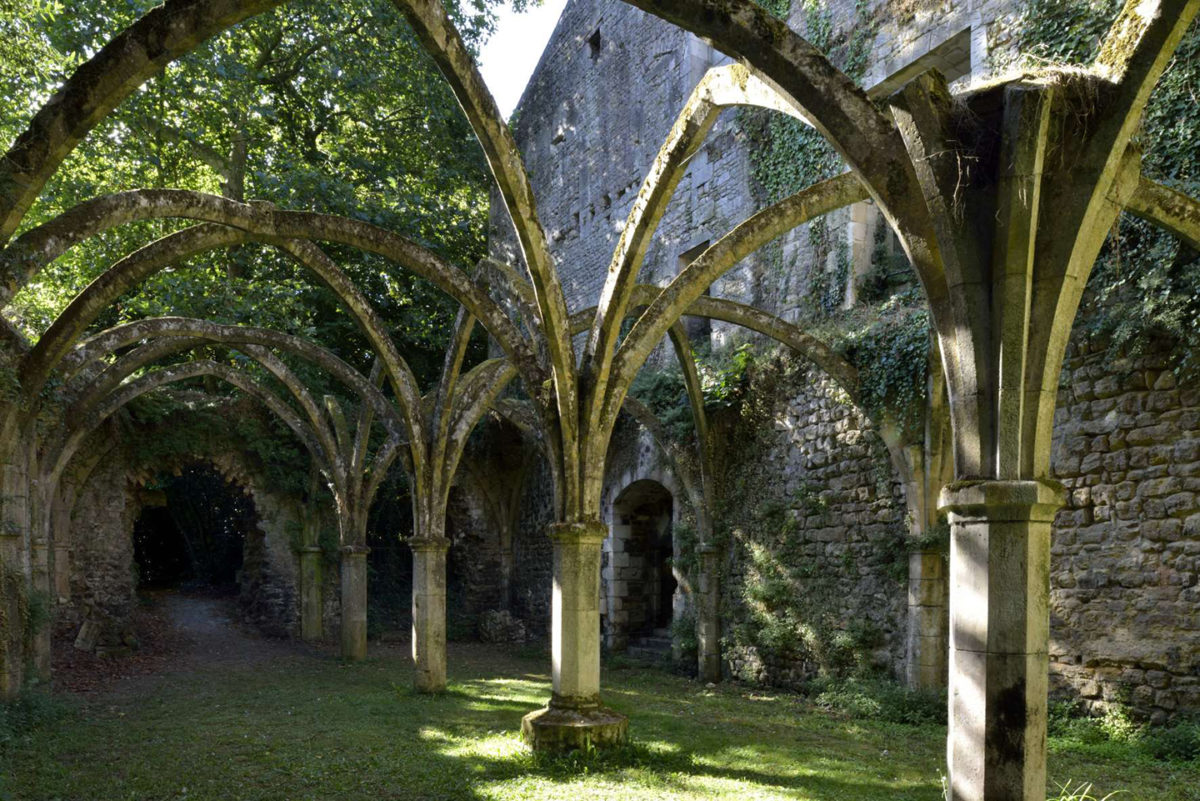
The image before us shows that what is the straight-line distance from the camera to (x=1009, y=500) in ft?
10.8

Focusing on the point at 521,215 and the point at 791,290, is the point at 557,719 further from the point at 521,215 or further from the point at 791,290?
the point at 791,290

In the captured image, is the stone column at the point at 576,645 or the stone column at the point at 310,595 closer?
the stone column at the point at 576,645

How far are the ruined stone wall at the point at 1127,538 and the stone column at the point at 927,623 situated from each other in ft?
3.96

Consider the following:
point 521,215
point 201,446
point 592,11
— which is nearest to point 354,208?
point 201,446

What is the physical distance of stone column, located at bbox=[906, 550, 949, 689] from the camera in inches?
332

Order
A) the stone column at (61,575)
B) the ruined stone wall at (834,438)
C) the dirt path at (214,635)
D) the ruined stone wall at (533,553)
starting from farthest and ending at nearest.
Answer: the ruined stone wall at (533,553) → the dirt path at (214,635) → the stone column at (61,575) → the ruined stone wall at (834,438)

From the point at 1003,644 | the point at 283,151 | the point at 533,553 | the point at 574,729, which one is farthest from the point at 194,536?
the point at 1003,644

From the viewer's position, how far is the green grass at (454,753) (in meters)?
5.51

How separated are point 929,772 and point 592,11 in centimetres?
1433

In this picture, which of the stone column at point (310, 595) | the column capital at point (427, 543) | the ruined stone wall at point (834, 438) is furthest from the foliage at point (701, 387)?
the stone column at point (310, 595)

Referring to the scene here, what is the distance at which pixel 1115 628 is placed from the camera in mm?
6918

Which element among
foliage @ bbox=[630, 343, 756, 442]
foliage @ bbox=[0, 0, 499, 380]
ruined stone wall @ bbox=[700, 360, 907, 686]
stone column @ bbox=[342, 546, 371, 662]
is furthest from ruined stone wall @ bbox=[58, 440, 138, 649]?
ruined stone wall @ bbox=[700, 360, 907, 686]

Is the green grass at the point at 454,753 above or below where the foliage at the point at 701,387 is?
below

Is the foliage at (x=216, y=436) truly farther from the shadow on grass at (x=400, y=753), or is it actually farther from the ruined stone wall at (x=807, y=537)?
the ruined stone wall at (x=807, y=537)
